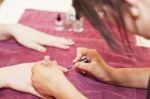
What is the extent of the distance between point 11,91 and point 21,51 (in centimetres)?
23

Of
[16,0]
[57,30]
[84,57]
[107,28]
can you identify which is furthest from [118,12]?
[16,0]

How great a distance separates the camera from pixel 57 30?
1.37m

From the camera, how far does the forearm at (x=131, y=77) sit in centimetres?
107

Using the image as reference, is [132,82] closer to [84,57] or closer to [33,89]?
[84,57]

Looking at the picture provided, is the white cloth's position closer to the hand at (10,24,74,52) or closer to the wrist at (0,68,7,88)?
the hand at (10,24,74,52)

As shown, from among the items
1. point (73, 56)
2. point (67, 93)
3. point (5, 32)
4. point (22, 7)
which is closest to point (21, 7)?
point (22, 7)

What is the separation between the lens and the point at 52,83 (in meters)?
0.97

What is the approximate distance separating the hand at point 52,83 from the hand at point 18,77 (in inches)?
1.3

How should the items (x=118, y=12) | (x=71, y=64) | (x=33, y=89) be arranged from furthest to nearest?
1. (x=71, y=64)
2. (x=33, y=89)
3. (x=118, y=12)

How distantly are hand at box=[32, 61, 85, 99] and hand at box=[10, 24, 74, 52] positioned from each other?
24cm

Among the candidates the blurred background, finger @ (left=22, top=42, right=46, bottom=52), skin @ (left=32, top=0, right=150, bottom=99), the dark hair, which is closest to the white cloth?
the blurred background

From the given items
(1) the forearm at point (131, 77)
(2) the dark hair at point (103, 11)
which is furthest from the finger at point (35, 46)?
(2) the dark hair at point (103, 11)

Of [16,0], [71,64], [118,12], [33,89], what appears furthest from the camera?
[16,0]

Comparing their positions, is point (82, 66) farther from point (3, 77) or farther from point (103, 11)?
point (103, 11)
